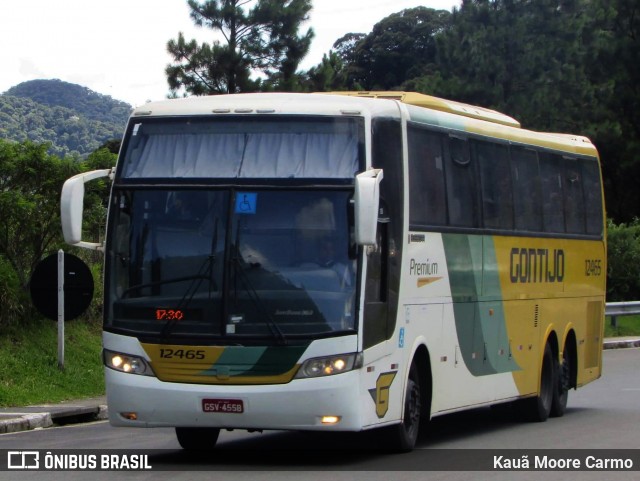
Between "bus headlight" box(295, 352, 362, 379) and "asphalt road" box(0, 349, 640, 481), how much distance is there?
831 millimetres

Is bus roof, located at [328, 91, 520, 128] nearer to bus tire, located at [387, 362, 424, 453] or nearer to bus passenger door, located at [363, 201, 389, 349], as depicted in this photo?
bus passenger door, located at [363, 201, 389, 349]

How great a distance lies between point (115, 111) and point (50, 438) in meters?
130

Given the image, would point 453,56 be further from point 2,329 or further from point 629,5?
point 2,329

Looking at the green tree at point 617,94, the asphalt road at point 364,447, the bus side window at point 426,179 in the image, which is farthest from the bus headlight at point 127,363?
the green tree at point 617,94

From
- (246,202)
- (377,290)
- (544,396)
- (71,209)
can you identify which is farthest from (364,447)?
(544,396)

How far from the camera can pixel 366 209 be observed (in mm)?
10789

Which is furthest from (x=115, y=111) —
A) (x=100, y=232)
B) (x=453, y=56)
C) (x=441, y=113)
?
(x=441, y=113)

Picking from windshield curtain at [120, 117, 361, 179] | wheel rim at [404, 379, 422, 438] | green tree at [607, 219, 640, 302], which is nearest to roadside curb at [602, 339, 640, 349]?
green tree at [607, 219, 640, 302]

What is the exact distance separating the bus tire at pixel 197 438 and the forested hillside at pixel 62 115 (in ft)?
242

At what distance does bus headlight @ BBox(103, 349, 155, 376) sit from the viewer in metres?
11.4

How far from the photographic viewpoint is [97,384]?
1983 centimetres

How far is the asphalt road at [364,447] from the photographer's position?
10.8m

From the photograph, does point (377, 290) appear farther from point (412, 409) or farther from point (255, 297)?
point (412, 409)

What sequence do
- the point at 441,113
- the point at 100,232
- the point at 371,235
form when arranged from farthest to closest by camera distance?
1. the point at 100,232
2. the point at 441,113
3. the point at 371,235
